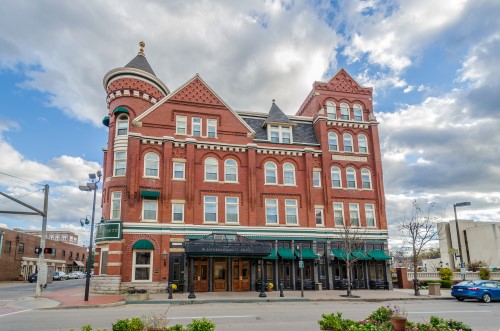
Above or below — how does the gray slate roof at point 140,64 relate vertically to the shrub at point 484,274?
above

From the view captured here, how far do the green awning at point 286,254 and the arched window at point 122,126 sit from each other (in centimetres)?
1598

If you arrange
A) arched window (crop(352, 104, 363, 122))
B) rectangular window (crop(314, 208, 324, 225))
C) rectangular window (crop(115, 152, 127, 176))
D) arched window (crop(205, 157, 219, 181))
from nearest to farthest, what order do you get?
rectangular window (crop(115, 152, 127, 176)) < arched window (crop(205, 157, 219, 181)) < rectangular window (crop(314, 208, 324, 225)) < arched window (crop(352, 104, 363, 122))

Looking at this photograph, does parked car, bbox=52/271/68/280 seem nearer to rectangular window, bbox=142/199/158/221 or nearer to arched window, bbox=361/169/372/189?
rectangular window, bbox=142/199/158/221

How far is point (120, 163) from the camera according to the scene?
28969mm

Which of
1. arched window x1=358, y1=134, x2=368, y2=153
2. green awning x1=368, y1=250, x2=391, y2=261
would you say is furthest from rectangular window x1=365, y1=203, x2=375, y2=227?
arched window x1=358, y1=134, x2=368, y2=153

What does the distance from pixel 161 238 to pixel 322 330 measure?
65.4ft

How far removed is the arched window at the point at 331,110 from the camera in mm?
34688

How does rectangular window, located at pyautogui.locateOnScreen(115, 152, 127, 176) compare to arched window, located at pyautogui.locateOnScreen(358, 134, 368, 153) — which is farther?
arched window, located at pyautogui.locateOnScreen(358, 134, 368, 153)

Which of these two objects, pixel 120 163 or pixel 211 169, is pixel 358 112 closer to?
pixel 211 169

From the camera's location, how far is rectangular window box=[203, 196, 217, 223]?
2944cm

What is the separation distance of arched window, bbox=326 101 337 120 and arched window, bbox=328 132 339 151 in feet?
5.54

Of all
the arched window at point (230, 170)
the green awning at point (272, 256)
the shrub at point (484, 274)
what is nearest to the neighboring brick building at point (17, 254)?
the arched window at point (230, 170)

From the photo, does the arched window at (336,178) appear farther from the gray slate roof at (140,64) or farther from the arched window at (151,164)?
the gray slate roof at (140,64)

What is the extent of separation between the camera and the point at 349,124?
114 feet
